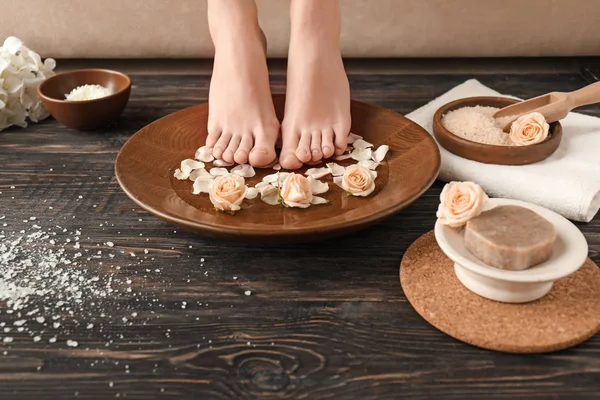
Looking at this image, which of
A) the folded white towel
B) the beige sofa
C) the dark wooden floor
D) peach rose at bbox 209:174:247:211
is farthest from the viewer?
the beige sofa

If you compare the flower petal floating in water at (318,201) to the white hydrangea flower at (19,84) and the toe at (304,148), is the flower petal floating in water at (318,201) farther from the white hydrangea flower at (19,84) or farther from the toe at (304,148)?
the white hydrangea flower at (19,84)

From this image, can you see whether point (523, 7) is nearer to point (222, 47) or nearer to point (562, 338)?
point (222, 47)

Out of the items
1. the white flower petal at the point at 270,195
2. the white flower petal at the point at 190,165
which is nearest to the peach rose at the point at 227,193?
the white flower petal at the point at 270,195

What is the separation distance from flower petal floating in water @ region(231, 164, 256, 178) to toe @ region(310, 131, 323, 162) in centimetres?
12

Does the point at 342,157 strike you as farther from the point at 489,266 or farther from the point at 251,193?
the point at 489,266

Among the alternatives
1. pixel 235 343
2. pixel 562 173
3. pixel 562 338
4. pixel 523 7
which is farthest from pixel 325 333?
pixel 523 7

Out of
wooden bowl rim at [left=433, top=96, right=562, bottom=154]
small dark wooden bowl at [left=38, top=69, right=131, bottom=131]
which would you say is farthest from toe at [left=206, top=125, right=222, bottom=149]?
wooden bowl rim at [left=433, top=96, right=562, bottom=154]

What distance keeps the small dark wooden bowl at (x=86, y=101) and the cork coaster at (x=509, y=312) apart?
83 cm

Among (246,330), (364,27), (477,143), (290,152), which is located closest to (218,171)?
(290,152)

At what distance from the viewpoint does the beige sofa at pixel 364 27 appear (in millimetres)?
1614

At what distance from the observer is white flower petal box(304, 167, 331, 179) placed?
1104 mm

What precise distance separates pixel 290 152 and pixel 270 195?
0.51 ft

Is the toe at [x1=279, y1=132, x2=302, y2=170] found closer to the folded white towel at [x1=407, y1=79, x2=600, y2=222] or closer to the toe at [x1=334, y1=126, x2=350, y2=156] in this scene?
the toe at [x1=334, y1=126, x2=350, y2=156]

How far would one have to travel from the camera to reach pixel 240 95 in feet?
3.98
